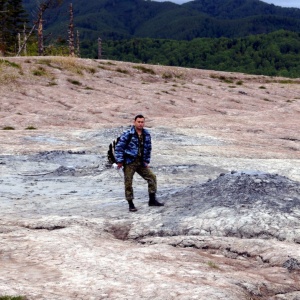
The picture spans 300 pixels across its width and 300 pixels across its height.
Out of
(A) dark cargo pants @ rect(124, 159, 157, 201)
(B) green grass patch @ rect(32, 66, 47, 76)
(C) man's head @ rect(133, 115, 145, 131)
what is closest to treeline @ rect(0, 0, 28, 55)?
(B) green grass patch @ rect(32, 66, 47, 76)

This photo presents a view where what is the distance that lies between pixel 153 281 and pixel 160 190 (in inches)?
308

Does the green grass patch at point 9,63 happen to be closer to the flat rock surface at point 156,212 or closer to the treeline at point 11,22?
the flat rock surface at point 156,212

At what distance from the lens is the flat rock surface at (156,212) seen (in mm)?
8617

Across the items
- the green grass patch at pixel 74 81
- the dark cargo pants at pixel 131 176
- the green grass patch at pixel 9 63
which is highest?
the green grass patch at pixel 9 63

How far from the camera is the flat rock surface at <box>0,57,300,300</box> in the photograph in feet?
28.3

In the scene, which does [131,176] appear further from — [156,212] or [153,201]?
[156,212]

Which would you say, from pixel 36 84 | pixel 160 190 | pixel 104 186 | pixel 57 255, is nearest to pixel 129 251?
pixel 57 255

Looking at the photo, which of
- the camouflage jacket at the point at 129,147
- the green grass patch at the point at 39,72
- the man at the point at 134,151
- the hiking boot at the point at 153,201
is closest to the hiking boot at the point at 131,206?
the man at the point at 134,151

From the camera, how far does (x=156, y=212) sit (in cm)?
1324

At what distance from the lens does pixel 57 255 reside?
9891mm

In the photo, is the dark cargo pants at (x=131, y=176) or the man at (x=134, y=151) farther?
the dark cargo pants at (x=131, y=176)

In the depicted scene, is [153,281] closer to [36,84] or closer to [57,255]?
[57,255]

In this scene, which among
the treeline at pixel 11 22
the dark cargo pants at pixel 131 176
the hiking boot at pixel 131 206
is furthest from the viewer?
the treeline at pixel 11 22

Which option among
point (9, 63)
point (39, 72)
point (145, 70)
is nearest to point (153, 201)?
point (39, 72)
